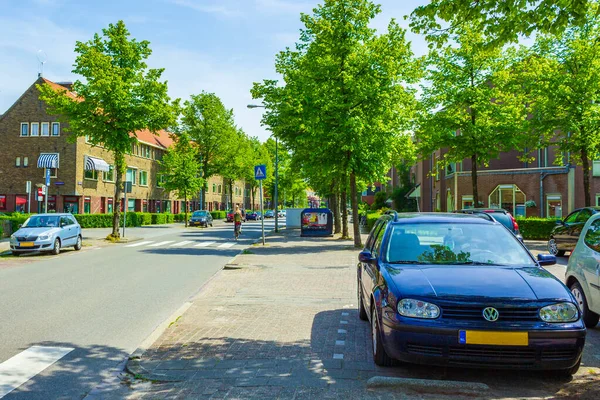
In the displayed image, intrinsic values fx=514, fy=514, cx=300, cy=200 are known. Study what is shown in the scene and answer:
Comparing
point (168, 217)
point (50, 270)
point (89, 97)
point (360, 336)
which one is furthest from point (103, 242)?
point (168, 217)

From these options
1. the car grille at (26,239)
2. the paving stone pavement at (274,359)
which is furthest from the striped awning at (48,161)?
the paving stone pavement at (274,359)

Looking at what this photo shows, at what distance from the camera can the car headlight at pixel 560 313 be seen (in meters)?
4.24

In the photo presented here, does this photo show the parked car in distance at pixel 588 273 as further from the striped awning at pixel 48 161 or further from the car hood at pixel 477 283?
the striped awning at pixel 48 161

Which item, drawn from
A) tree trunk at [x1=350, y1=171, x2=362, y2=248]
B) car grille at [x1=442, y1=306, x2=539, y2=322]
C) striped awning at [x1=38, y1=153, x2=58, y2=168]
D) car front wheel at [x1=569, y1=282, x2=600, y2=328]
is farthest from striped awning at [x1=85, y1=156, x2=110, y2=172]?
car grille at [x1=442, y1=306, x2=539, y2=322]

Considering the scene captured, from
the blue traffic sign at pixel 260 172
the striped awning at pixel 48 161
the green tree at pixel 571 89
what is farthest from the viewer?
the striped awning at pixel 48 161

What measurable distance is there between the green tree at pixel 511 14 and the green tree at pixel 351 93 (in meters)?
11.3

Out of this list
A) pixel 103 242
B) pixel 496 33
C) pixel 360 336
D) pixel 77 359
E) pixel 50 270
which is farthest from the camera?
pixel 103 242

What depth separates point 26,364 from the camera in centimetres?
521

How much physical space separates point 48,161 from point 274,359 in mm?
43569

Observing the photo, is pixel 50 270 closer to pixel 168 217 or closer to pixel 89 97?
pixel 89 97

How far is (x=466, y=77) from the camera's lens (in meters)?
24.7

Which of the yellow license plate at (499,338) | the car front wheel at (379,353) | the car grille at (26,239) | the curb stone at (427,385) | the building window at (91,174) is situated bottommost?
the curb stone at (427,385)

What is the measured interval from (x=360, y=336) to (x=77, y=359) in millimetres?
3175

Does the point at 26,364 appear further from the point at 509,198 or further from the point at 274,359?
the point at 509,198
